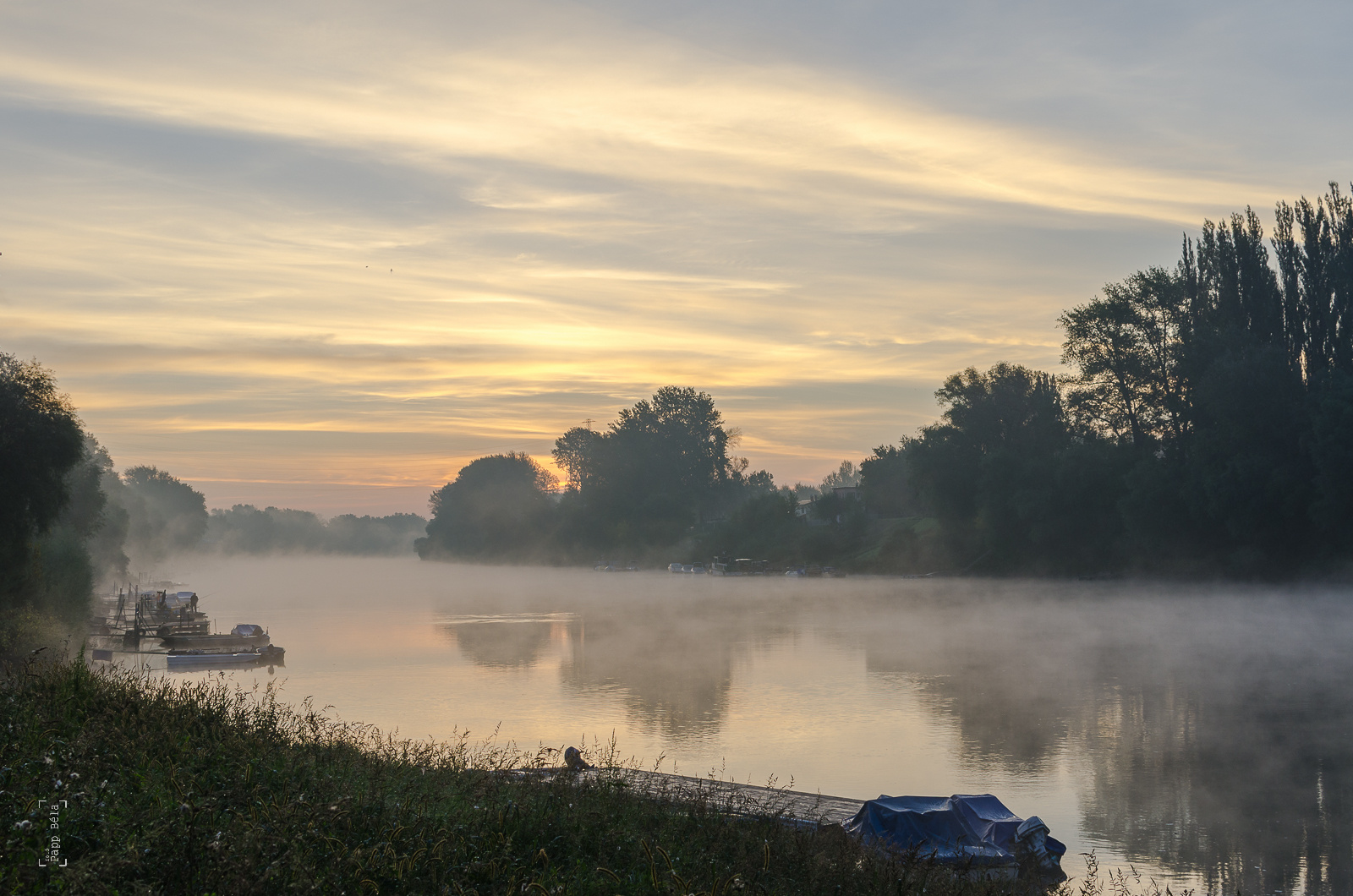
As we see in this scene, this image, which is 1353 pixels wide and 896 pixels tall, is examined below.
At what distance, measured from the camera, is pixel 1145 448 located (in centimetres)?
8850

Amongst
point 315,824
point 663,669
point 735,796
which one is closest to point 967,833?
point 735,796

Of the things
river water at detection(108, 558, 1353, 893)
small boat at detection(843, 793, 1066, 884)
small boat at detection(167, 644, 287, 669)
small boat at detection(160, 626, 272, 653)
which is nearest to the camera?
small boat at detection(843, 793, 1066, 884)

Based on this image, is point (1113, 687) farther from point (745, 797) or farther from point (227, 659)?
point (227, 659)

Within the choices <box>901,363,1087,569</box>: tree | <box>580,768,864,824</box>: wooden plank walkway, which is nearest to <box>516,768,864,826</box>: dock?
<box>580,768,864,824</box>: wooden plank walkway

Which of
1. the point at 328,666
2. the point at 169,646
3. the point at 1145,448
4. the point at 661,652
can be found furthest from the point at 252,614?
the point at 1145,448

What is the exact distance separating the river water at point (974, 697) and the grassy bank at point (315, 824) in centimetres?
952

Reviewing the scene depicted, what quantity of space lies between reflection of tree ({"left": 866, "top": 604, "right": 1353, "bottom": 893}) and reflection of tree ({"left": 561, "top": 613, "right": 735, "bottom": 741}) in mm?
9010

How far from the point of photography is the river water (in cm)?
2508

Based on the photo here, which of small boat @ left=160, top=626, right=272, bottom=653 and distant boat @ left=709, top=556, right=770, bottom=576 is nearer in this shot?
small boat @ left=160, top=626, right=272, bottom=653

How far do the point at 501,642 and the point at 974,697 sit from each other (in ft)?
116

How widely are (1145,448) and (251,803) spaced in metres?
89.6

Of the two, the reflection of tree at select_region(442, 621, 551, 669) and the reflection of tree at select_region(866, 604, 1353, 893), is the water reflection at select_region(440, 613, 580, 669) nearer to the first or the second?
the reflection of tree at select_region(442, 621, 551, 669)

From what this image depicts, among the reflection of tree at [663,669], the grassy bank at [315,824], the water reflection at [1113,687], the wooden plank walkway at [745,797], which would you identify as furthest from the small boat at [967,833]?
the reflection of tree at [663,669]

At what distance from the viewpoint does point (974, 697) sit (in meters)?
43.3
